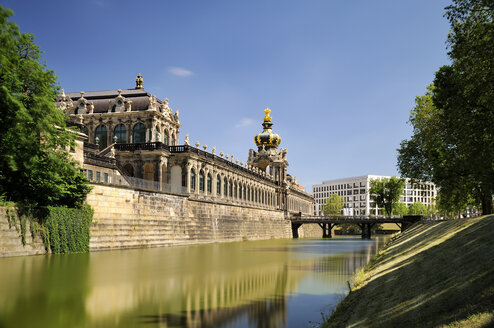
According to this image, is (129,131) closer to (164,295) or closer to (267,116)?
(164,295)

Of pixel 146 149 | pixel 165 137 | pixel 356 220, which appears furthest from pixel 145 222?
pixel 356 220

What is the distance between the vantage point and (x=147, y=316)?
13.2 m

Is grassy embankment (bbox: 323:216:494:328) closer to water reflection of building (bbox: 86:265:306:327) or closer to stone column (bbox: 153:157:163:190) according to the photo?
water reflection of building (bbox: 86:265:306:327)

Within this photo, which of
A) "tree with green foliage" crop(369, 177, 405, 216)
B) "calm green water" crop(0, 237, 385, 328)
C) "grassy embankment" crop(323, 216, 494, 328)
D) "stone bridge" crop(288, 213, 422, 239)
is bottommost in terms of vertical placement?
"stone bridge" crop(288, 213, 422, 239)

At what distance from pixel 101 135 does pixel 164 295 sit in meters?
54.0

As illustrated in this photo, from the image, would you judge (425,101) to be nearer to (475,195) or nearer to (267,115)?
(475,195)

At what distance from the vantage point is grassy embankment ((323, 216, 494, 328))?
27.6 ft

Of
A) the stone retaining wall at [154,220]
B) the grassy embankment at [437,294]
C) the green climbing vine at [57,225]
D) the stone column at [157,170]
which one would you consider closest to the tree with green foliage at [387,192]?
the stone retaining wall at [154,220]

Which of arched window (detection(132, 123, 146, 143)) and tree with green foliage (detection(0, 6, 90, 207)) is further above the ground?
arched window (detection(132, 123, 146, 143))

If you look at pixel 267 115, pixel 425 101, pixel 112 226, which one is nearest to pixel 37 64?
pixel 112 226

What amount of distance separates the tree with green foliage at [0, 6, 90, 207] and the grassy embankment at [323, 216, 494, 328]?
950 inches

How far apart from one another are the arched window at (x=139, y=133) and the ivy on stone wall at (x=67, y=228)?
27.4 metres

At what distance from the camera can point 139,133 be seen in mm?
64688

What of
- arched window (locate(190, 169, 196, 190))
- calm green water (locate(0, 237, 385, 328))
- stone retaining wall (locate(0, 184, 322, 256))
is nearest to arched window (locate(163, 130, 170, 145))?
arched window (locate(190, 169, 196, 190))
